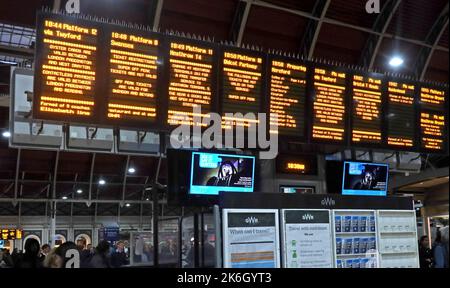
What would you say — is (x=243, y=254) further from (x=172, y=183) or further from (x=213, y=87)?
(x=213, y=87)

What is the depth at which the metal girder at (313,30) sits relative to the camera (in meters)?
9.39

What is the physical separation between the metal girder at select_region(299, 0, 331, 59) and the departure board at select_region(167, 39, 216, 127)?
3335mm

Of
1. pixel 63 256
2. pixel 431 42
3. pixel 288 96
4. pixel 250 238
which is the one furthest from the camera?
pixel 431 42

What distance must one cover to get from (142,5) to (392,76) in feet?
14.4

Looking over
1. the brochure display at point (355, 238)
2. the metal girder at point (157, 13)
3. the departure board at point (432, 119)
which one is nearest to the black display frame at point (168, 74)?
the metal girder at point (157, 13)

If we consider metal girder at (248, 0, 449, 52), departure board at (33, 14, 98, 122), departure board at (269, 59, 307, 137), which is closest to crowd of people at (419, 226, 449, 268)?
departure board at (269, 59, 307, 137)

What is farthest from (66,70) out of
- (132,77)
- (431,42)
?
(431,42)

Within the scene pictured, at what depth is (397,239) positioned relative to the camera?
20.2ft

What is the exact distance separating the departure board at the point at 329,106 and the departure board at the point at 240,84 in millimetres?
1043

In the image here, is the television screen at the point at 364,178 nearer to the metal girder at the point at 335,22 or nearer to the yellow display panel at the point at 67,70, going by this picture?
the metal girder at the point at 335,22

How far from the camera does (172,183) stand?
689 centimetres

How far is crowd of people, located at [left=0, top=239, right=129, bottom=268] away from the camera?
4758 mm

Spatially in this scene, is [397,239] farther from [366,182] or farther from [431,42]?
[431,42]

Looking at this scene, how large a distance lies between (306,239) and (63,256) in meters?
2.61
